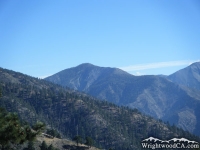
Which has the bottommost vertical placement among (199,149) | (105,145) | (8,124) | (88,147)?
(105,145)

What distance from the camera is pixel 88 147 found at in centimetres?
12875

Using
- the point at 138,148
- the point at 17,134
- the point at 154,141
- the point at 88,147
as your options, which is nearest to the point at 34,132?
the point at 17,134

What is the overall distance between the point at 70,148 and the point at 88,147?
10.4 meters

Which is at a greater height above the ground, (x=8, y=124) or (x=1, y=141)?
(x=8, y=124)

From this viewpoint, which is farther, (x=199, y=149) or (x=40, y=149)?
(x=40, y=149)

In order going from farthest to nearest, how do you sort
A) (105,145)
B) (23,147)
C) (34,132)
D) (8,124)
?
(105,145), (23,147), (34,132), (8,124)

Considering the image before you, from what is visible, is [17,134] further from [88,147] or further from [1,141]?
[88,147]

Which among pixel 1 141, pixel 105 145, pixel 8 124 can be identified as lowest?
pixel 105 145

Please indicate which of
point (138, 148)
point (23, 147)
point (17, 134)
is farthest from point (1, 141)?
point (138, 148)

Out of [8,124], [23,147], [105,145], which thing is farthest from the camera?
[105,145]

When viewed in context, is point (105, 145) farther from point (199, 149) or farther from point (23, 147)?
point (199, 149)

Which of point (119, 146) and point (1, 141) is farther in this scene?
point (119, 146)

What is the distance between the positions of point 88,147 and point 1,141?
109284 mm

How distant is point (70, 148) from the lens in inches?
4879
